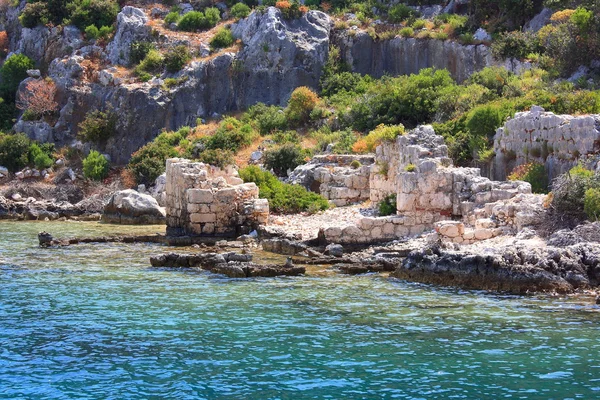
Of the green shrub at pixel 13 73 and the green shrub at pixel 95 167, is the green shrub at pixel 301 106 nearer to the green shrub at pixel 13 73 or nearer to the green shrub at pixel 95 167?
the green shrub at pixel 95 167

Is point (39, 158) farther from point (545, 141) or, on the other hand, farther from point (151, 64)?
point (545, 141)

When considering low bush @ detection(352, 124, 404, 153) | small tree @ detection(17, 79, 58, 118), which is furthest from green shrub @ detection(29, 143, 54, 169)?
low bush @ detection(352, 124, 404, 153)

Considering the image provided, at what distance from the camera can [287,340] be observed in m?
14.3

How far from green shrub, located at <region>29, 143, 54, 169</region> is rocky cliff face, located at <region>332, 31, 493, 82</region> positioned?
1587 centimetres

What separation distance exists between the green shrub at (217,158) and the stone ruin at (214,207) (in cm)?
926

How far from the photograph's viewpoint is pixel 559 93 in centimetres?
2944

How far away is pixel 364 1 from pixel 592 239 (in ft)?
114

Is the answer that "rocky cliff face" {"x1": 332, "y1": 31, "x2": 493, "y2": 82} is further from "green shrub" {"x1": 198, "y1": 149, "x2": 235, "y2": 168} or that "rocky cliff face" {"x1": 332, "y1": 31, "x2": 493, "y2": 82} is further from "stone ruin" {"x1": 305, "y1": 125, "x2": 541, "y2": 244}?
"stone ruin" {"x1": 305, "y1": 125, "x2": 541, "y2": 244}

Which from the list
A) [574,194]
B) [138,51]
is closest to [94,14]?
[138,51]

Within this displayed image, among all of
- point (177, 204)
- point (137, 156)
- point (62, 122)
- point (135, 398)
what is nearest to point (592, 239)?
point (135, 398)

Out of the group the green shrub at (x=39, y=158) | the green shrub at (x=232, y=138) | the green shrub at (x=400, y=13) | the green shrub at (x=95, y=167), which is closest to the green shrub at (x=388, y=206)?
the green shrub at (x=232, y=138)

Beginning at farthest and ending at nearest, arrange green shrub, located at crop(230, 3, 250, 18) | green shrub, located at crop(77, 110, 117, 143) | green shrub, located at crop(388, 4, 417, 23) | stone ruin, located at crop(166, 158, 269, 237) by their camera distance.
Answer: green shrub, located at crop(230, 3, 250, 18)
green shrub, located at crop(388, 4, 417, 23)
green shrub, located at crop(77, 110, 117, 143)
stone ruin, located at crop(166, 158, 269, 237)

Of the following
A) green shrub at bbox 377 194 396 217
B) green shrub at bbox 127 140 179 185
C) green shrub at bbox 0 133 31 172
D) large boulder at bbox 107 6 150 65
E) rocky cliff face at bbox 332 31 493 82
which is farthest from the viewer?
large boulder at bbox 107 6 150 65

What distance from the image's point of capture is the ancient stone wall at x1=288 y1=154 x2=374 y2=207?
31000 millimetres
